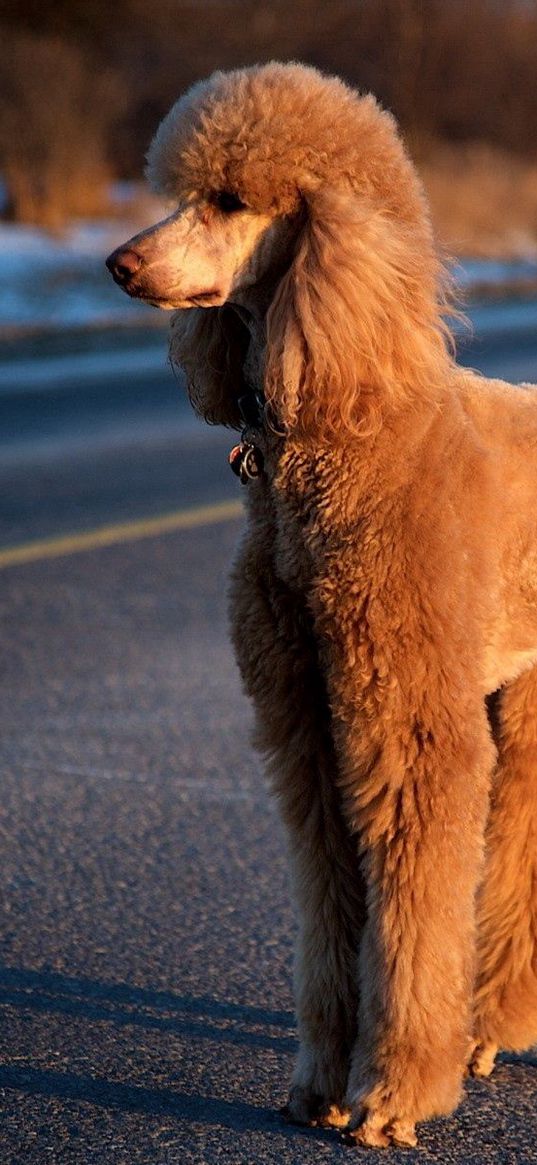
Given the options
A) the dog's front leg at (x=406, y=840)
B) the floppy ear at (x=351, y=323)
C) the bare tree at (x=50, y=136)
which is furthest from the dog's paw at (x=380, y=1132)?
the bare tree at (x=50, y=136)

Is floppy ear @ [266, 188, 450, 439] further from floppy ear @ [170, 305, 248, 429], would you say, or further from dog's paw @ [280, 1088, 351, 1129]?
dog's paw @ [280, 1088, 351, 1129]

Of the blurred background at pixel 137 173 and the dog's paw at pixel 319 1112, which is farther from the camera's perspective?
the blurred background at pixel 137 173

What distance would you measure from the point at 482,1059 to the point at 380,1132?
1.63ft

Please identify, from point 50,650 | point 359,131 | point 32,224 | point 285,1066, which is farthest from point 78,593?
point 32,224

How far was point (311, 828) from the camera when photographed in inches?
123

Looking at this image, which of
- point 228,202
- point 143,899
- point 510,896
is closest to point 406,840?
point 510,896

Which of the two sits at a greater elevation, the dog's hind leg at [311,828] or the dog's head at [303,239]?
the dog's head at [303,239]

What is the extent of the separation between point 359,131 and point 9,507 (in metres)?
5.99

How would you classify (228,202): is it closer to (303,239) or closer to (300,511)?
(303,239)

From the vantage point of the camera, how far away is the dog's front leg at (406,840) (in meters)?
2.95

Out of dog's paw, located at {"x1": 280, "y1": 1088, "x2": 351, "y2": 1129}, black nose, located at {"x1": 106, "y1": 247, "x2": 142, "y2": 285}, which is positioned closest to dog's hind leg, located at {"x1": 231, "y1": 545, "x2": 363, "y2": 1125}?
dog's paw, located at {"x1": 280, "y1": 1088, "x2": 351, "y2": 1129}

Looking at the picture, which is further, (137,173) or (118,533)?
(137,173)

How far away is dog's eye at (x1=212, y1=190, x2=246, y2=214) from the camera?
2.98 meters

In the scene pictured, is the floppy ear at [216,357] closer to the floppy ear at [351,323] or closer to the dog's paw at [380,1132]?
the floppy ear at [351,323]
